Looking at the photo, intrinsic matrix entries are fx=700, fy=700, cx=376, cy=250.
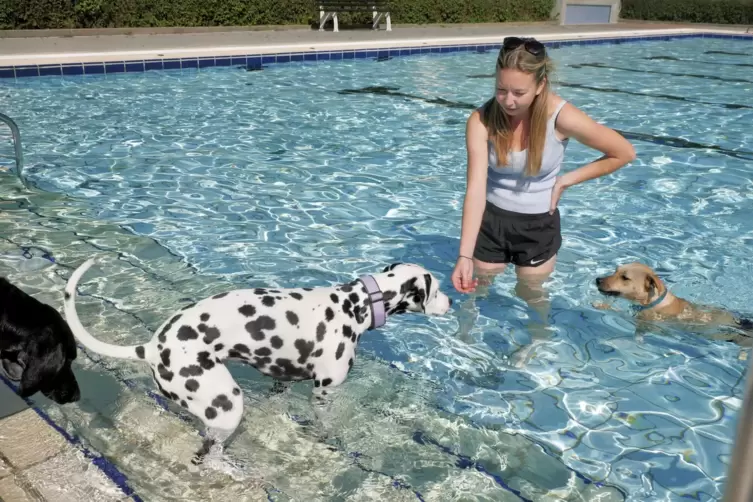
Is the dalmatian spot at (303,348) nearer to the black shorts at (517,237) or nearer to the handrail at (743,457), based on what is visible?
the black shorts at (517,237)

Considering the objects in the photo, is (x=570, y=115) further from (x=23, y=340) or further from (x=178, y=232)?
(x=178, y=232)

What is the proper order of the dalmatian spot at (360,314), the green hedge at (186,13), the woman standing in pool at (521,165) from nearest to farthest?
1. the dalmatian spot at (360,314)
2. the woman standing in pool at (521,165)
3. the green hedge at (186,13)

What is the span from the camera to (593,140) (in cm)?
396

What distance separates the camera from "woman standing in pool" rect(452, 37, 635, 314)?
3.77 m

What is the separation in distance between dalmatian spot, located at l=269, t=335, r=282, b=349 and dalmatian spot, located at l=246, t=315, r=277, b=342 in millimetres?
44

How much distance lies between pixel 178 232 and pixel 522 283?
3283 mm

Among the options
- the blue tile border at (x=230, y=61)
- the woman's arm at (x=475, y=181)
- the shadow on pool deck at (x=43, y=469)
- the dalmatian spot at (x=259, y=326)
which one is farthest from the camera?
the blue tile border at (x=230, y=61)

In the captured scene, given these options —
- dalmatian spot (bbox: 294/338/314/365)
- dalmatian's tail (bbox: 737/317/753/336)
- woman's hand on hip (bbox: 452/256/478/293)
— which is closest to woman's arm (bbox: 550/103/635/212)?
woman's hand on hip (bbox: 452/256/478/293)

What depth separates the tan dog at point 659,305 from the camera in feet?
15.7

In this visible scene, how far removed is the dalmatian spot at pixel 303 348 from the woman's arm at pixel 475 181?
119cm

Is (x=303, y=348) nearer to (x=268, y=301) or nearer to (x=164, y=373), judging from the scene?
(x=268, y=301)

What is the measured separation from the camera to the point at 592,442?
370 cm

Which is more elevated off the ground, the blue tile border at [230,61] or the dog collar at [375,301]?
the blue tile border at [230,61]

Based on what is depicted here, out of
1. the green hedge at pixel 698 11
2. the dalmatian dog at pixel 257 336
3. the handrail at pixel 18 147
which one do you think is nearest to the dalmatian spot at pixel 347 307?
the dalmatian dog at pixel 257 336
